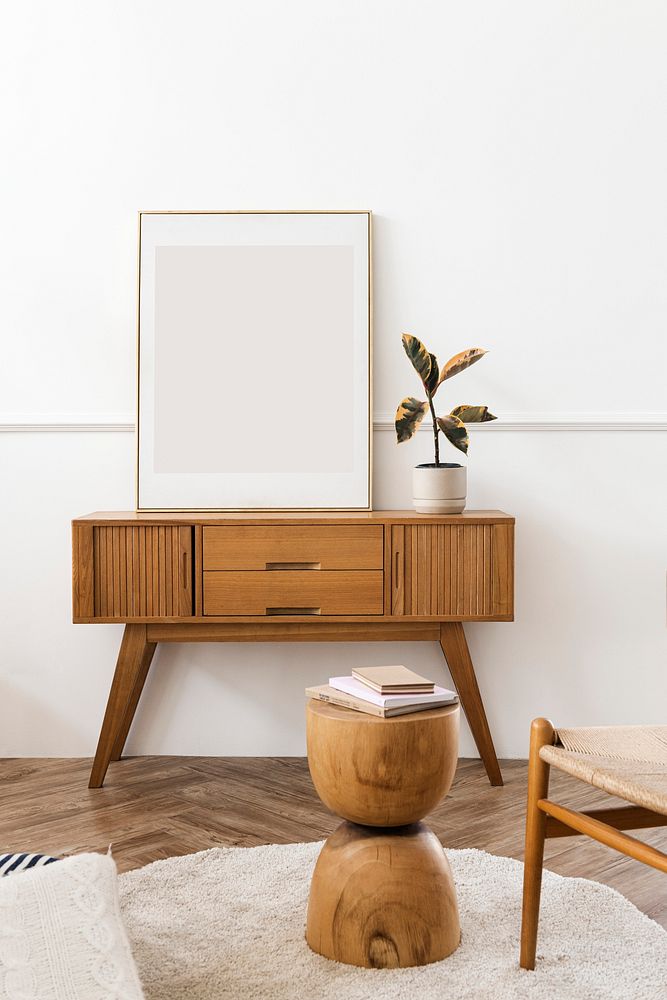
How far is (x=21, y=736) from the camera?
297cm

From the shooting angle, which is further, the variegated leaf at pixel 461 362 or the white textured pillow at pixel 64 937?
the variegated leaf at pixel 461 362

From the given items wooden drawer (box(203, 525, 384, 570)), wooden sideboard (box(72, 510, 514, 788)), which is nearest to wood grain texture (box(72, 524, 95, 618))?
wooden sideboard (box(72, 510, 514, 788))

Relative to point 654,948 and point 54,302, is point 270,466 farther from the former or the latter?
point 654,948

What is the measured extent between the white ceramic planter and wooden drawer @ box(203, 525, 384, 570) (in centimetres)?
19

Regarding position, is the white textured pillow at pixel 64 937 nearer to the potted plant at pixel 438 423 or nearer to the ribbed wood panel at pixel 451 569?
the ribbed wood panel at pixel 451 569

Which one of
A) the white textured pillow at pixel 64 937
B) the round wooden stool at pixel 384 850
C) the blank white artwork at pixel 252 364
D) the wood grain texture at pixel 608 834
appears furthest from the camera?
the blank white artwork at pixel 252 364

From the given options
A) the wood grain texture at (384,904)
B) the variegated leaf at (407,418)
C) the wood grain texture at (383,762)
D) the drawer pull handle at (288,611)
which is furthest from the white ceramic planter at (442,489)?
the wood grain texture at (384,904)

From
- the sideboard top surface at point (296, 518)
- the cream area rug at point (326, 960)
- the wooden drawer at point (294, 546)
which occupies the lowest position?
the cream area rug at point (326, 960)

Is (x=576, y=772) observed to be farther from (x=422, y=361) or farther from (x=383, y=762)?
(x=422, y=361)

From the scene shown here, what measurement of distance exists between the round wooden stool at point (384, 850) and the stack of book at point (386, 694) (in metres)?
0.02

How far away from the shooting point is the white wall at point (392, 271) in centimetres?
293

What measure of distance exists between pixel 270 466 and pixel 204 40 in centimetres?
135

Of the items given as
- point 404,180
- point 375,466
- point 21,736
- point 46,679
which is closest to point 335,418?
point 375,466

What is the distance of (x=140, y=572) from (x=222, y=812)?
68 centimetres
